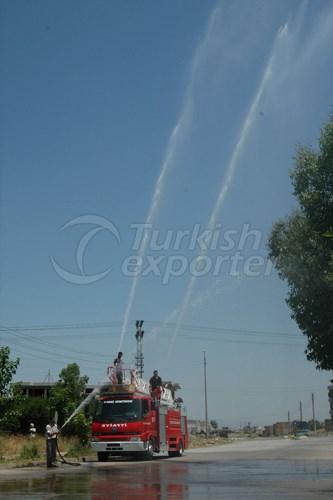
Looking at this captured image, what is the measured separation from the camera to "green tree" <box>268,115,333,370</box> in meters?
26.9

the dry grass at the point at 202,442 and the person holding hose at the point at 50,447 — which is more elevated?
the person holding hose at the point at 50,447

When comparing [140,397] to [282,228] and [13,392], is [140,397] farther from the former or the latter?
[282,228]

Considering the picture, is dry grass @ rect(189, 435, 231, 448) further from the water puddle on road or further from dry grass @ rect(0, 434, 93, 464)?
the water puddle on road

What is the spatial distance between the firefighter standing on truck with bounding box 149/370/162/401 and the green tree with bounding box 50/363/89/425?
783 centimetres

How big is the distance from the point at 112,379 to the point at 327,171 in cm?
1345

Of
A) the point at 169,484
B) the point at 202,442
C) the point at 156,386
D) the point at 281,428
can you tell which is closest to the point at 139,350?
the point at 156,386

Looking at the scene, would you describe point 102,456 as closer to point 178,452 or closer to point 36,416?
point 178,452

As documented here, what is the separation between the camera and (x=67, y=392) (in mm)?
40844

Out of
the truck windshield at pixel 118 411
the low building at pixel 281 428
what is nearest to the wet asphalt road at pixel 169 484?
the truck windshield at pixel 118 411

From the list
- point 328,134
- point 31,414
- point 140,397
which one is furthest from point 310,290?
point 31,414

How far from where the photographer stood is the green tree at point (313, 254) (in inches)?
1058

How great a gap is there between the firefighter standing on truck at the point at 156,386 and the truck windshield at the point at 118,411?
7.75 feet

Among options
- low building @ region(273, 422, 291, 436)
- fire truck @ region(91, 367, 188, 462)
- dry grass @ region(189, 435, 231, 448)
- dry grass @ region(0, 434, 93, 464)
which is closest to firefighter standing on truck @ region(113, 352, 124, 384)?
fire truck @ region(91, 367, 188, 462)

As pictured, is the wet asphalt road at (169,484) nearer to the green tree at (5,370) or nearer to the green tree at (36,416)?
the green tree at (5,370)
